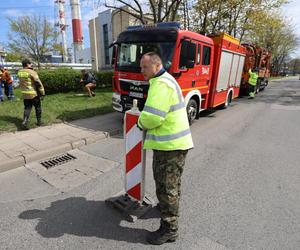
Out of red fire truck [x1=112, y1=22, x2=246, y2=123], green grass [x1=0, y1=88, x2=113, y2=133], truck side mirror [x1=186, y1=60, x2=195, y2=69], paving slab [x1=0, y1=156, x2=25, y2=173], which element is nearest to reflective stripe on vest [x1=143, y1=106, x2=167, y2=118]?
paving slab [x1=0, y1=156, x2=25, y2=173]

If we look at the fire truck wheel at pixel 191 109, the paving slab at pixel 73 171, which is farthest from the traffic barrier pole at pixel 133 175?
the fire truck wheel at pixel 191 109

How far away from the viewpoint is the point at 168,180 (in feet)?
8.38

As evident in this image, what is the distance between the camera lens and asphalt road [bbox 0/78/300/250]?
2.65 metres

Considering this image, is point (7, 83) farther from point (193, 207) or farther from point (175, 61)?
point (193, 207)

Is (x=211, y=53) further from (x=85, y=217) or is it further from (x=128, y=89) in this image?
(x=85, y=217)

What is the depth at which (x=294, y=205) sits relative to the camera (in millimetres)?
3289

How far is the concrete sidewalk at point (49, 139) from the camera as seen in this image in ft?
15.7

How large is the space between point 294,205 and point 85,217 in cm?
287

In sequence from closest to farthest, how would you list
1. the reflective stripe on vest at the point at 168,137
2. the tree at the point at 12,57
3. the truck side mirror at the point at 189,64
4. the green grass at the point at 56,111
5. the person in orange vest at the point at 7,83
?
the reflective stripe on vest at the point at 168,137 < the truck side mirror at the point at 189,64 < the green grass at the point at 56,111 < the person in orange vest at the point at 7,83 < the tree at the point at 12,57

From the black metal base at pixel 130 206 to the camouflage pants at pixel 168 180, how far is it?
508 mm

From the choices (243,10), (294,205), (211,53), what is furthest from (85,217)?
(243,10)

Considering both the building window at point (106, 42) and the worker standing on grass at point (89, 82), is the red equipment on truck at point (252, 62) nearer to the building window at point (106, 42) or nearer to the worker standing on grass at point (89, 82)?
the worker standing on grass at point (89, 82)

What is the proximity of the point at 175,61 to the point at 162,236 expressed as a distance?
14.7 ft

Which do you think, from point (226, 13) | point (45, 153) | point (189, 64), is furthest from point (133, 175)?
point (226, 13)
